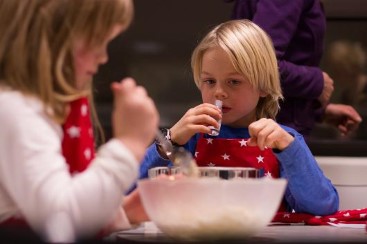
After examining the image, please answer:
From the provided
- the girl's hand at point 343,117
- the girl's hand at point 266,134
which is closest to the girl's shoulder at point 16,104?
the girl's hand at point 266,134

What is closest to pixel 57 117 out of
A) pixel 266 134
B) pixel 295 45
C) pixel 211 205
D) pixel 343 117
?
pixel 211 205

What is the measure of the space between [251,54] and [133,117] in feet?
A: 2.36

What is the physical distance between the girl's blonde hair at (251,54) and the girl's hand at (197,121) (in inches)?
4.3

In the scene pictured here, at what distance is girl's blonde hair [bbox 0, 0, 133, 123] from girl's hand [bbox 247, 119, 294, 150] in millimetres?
503

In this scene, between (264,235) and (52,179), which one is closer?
(52,179)

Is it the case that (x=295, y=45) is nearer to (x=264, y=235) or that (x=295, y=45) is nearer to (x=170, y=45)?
(x=170, y=45)

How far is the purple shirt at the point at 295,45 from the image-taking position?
68.3 inches

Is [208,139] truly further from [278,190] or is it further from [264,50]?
[278,190]

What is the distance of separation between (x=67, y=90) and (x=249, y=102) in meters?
0.71

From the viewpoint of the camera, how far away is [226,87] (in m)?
1.53

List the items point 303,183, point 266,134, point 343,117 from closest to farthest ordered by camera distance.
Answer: point 266,134
point 303,183
point 343,117

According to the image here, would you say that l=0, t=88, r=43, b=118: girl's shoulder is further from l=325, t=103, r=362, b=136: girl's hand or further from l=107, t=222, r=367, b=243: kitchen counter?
l=325, t=103, r=362, b=136: girl's hand

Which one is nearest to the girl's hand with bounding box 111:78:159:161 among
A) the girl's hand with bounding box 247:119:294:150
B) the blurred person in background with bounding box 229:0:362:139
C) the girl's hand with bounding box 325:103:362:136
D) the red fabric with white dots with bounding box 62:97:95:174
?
the red fabric with white dots with bounding box 62:97:95:174

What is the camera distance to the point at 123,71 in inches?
93.9
